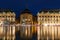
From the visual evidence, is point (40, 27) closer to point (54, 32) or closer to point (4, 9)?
point (54, 32)

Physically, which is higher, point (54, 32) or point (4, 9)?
point (4, 9)

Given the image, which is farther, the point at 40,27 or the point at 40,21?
the point at 40,21

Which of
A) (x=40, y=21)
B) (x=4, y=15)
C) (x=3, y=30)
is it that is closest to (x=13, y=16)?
(x=4, y=15)

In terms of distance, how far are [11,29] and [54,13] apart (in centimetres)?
1445

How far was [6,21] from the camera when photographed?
67312 millimetres

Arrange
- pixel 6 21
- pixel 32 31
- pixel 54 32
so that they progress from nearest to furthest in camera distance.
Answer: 1. pixel 54 32
2. pixel 32 31
3. pixel 6 21

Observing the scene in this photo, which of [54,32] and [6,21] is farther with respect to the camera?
[6,21]

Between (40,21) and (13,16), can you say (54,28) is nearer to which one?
(40,21)

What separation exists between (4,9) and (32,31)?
1542 cm

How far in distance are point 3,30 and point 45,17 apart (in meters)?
14.3

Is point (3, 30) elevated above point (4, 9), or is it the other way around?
point (4, 9)

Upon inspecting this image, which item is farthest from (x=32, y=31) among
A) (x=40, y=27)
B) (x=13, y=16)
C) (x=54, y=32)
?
(x=13, y=16)

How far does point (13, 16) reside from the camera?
231ft

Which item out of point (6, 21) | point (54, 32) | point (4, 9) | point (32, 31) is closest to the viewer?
point (54, 32)
